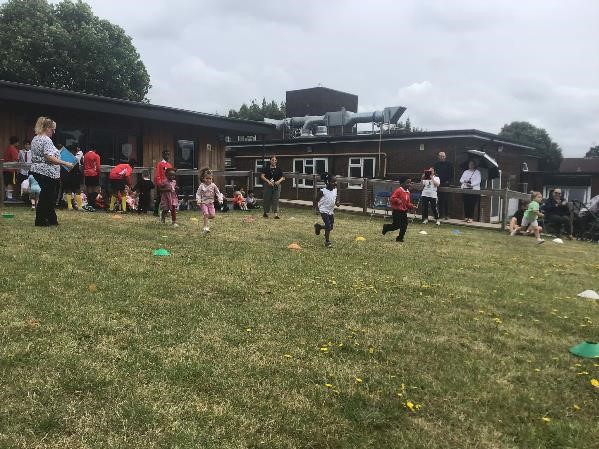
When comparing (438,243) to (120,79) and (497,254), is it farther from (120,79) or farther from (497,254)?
(120,79)

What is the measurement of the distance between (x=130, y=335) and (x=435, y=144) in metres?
21.8

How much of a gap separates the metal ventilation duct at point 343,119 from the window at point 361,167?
231 inches

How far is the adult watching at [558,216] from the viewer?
15898mm

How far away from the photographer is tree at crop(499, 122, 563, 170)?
5934 cm

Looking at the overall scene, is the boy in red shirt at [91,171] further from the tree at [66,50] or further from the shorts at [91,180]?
the tree at [66,50]

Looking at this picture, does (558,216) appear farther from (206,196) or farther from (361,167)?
(361,167)

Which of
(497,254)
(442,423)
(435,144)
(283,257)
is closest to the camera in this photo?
(442,423)

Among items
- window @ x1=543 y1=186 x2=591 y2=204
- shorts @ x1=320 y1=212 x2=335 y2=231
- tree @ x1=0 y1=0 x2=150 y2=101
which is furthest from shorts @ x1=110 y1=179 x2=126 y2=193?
window @ x1=543 y1=186 x2=591 y2=204

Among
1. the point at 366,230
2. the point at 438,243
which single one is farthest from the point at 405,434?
the point at 366,230

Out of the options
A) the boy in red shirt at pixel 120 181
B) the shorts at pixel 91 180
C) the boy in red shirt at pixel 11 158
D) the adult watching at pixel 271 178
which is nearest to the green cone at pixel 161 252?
the boy in red shirt at pixel 120 181

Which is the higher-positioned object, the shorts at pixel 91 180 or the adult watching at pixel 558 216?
the shorts at pixel 91 180

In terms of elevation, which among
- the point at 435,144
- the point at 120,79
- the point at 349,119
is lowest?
the point at 435,144

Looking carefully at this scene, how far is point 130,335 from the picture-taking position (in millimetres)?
4324

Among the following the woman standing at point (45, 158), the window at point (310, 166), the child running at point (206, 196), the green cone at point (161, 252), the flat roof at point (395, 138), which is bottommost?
the green cone at point (161, 252)
